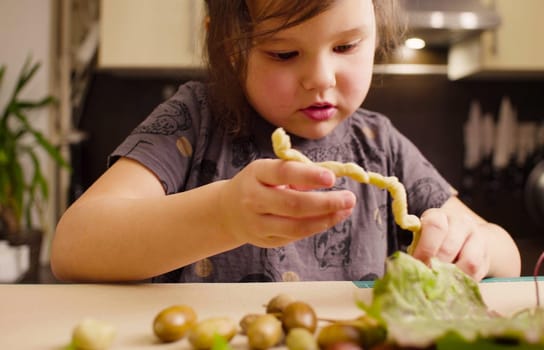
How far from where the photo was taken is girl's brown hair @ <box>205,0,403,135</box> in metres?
0.75

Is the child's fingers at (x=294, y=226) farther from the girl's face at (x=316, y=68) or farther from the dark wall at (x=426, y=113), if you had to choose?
the dark wall at (x=426, y=113)

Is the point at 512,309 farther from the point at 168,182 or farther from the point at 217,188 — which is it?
the point at 168,182

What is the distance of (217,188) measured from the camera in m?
0.62

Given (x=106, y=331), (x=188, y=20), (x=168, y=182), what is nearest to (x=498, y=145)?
(x=188, y=20)

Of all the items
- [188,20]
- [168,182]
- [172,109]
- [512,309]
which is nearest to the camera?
[512,309]

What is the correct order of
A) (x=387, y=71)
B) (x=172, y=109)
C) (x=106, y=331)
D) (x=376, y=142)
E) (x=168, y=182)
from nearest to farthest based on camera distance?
(x=106, y=331) < (x=168, y=182) < (x=172, y=109) < (x=376, y=142) < (x=387, y=71)

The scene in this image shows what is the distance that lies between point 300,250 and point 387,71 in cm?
151

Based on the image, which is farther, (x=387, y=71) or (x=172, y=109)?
(x=387, y=71)

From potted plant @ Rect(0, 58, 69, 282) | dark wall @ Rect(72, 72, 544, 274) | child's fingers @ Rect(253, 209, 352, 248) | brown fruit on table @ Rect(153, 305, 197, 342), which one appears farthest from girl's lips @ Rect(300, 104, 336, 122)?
dark wall @ Rect(72, 72, 544, 274)

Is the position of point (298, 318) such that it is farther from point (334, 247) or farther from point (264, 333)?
point (334, 247)

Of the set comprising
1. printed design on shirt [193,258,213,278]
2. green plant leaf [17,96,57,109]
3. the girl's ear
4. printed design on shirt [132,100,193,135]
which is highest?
the girl's ear

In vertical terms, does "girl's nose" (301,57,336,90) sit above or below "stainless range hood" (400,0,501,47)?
below

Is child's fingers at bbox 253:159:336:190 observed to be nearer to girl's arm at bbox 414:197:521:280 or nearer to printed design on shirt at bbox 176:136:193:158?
girl's arm at bbox 414:197:521:280

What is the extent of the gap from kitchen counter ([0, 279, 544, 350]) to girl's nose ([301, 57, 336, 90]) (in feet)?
0.90
